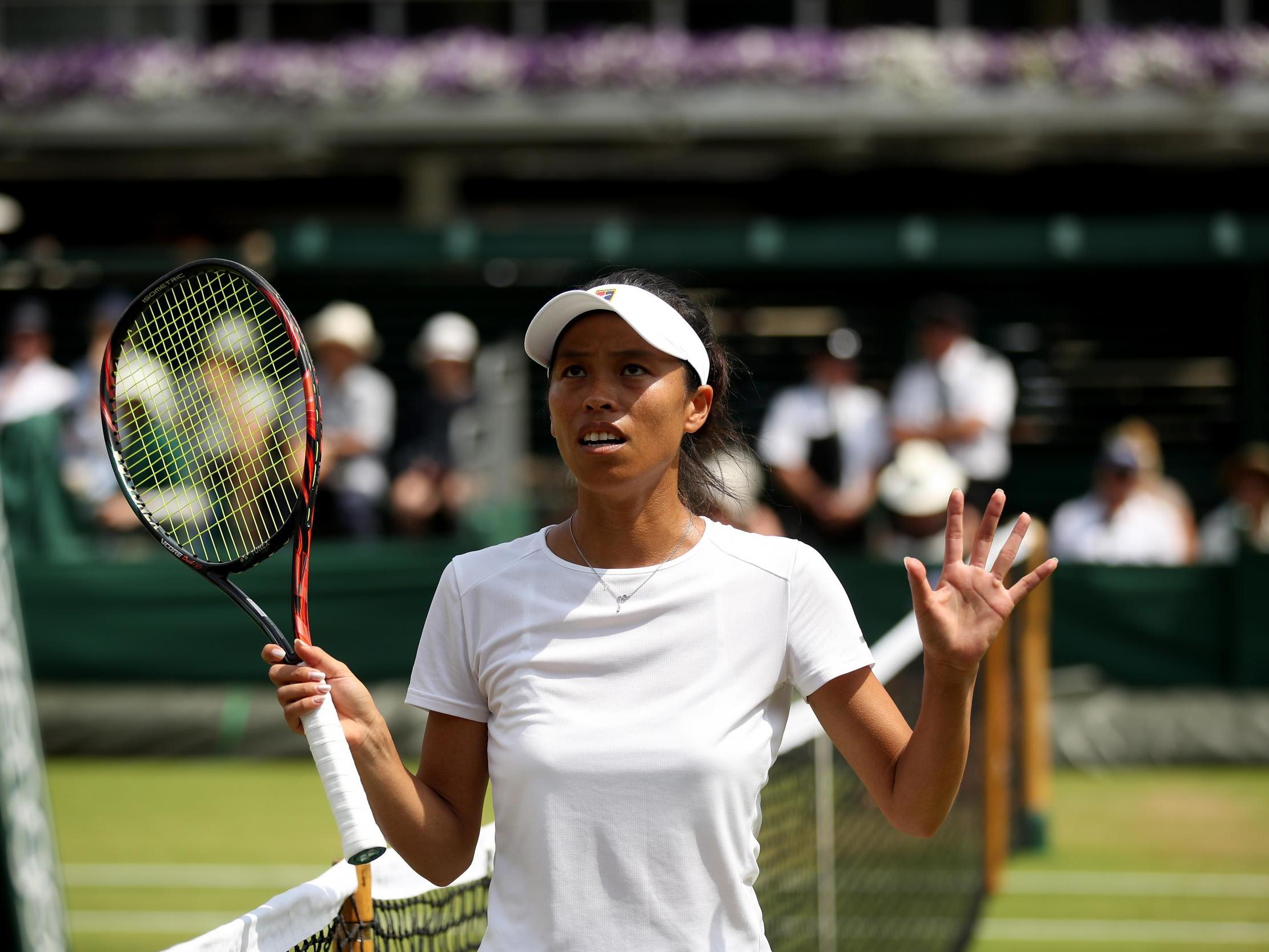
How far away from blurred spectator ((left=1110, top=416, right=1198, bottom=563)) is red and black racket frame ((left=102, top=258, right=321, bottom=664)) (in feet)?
27.5

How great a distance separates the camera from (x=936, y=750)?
2279mm

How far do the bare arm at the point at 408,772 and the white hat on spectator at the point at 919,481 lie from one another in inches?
265

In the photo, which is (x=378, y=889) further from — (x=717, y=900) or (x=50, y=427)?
(x=50, y=427)

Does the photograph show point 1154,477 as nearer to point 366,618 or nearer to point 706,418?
point 366,618

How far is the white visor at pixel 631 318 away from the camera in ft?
7.61

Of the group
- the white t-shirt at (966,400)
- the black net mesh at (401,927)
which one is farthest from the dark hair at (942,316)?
the black net mesh at (401,927)

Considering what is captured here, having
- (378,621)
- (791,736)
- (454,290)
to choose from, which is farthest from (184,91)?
(791,736)

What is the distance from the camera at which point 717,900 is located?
2256 mm

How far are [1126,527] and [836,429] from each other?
5.91 ft

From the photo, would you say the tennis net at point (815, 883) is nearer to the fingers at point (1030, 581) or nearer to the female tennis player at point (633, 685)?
the female tennis player at point (633, 685)

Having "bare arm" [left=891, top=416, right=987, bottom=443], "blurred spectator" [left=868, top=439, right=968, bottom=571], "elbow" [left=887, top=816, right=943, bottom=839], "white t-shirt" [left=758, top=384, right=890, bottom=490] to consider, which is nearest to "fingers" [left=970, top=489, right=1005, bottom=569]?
"elbow" [left=887, top=816, right=943, bottom=839]

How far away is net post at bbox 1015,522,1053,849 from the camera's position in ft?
25.2

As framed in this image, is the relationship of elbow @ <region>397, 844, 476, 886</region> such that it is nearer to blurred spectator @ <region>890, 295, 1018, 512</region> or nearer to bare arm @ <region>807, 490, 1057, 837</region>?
bare arm @ <region>807, 490, 1057, 837</region>

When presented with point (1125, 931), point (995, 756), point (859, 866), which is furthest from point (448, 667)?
point (995, 756)
